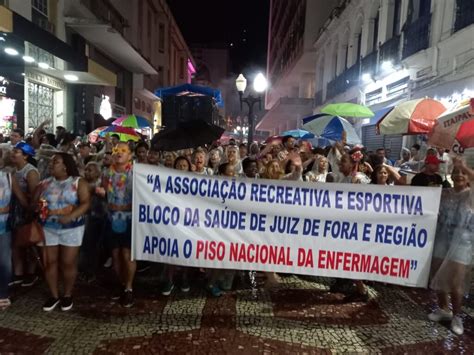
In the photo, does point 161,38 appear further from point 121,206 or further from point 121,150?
point 121,206

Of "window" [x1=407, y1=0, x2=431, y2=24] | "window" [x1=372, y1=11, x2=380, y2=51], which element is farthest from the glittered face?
"window" [x1=372, y1=11, x2=380, y2=51]

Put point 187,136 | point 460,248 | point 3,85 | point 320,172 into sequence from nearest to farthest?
point 460,248
point 320,172
point 187,136
point 3,85

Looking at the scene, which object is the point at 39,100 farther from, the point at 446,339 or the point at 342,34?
the point at 342,34

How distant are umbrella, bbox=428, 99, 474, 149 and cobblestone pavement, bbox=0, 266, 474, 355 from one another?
6.53 feet

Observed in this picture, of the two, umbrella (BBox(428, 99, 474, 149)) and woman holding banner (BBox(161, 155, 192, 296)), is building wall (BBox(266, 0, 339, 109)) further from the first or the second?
woman holding banner (BBox(161, 155, 192, 296))

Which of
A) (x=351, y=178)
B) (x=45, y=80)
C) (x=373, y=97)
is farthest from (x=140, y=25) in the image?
(x=351, y=178)

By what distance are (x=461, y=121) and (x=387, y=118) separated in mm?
2072

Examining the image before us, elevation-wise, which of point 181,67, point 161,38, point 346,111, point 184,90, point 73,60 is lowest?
point 346,111

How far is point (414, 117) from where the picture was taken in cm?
658

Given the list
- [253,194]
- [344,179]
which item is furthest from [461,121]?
[253,194]

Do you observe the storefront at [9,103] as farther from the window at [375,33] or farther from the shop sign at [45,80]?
the window at [375,33]

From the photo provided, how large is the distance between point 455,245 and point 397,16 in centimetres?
1368

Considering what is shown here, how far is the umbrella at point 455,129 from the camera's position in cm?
463

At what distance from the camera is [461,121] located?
493cm
